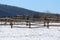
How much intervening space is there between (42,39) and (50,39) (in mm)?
406

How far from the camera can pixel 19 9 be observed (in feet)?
638

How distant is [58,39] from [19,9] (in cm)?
18437

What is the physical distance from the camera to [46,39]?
1092 cm

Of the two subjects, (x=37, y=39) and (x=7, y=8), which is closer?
(x=37, y=39)

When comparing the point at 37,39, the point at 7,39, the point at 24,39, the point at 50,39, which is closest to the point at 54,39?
the point at 50,39

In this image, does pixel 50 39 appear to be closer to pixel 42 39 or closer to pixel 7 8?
pixel 42 39

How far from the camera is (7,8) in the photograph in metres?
191

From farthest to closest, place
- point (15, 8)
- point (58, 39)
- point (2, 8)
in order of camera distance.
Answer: point (15, 8) < point (2, 8) < point (58, 39)

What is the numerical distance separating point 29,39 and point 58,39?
4.79 feet

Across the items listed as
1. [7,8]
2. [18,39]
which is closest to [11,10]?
[7,8]

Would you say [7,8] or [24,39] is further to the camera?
[7,8]

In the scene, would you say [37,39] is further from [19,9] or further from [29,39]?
[19,9]

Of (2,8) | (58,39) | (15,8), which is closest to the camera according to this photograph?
(58,39)

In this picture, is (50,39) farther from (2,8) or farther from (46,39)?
(2,8)
